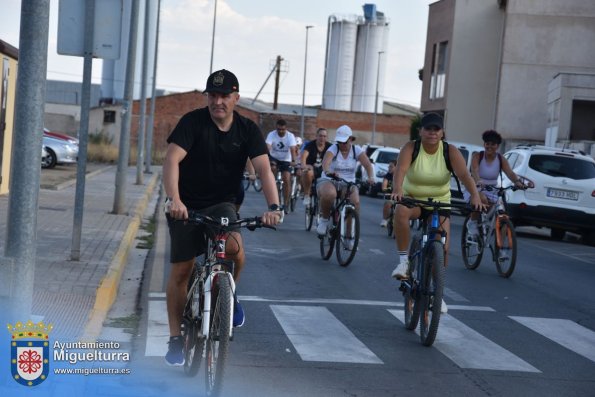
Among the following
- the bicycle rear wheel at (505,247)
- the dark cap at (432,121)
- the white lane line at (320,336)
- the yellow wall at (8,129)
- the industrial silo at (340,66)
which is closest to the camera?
the white lane line at (320,336)

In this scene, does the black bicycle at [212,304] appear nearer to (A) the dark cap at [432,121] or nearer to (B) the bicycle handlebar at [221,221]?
(B) the bicycle handlebar at [221,221]

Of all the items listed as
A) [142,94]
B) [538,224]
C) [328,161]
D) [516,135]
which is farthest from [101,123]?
[328,161]

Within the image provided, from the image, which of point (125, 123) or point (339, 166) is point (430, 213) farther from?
point (125, 123)

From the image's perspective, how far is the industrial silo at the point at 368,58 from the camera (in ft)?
299

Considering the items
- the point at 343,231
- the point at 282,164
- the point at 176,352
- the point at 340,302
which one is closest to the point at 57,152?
the point at 282,164

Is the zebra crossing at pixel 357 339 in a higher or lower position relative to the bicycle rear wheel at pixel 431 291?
lower

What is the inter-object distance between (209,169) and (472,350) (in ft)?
9.90

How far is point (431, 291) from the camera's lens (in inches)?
344

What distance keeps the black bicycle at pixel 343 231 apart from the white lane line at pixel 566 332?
3762 millimetres

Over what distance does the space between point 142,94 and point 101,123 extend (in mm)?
43533

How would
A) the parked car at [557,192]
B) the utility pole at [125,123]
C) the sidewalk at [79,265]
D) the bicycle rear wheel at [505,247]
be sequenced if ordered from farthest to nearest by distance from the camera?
the parked car at [557,192] → the utility pole at [125,123] → the bicycle rear wheel at [505,247] → the sidewalk at [79,265]

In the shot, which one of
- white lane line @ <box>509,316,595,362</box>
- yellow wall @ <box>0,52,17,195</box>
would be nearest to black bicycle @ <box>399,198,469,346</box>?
white lane line @ <box>509,316,595,362</box>

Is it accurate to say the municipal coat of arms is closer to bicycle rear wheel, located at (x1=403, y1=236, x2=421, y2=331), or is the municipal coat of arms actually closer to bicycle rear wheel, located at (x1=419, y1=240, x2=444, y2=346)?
bicycle rear wheel, located at (x1=419, y1=240, x2=444, y2=346)

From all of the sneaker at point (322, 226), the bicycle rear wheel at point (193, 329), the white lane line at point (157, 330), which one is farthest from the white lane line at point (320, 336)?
the sneaker at point (322, 226)
